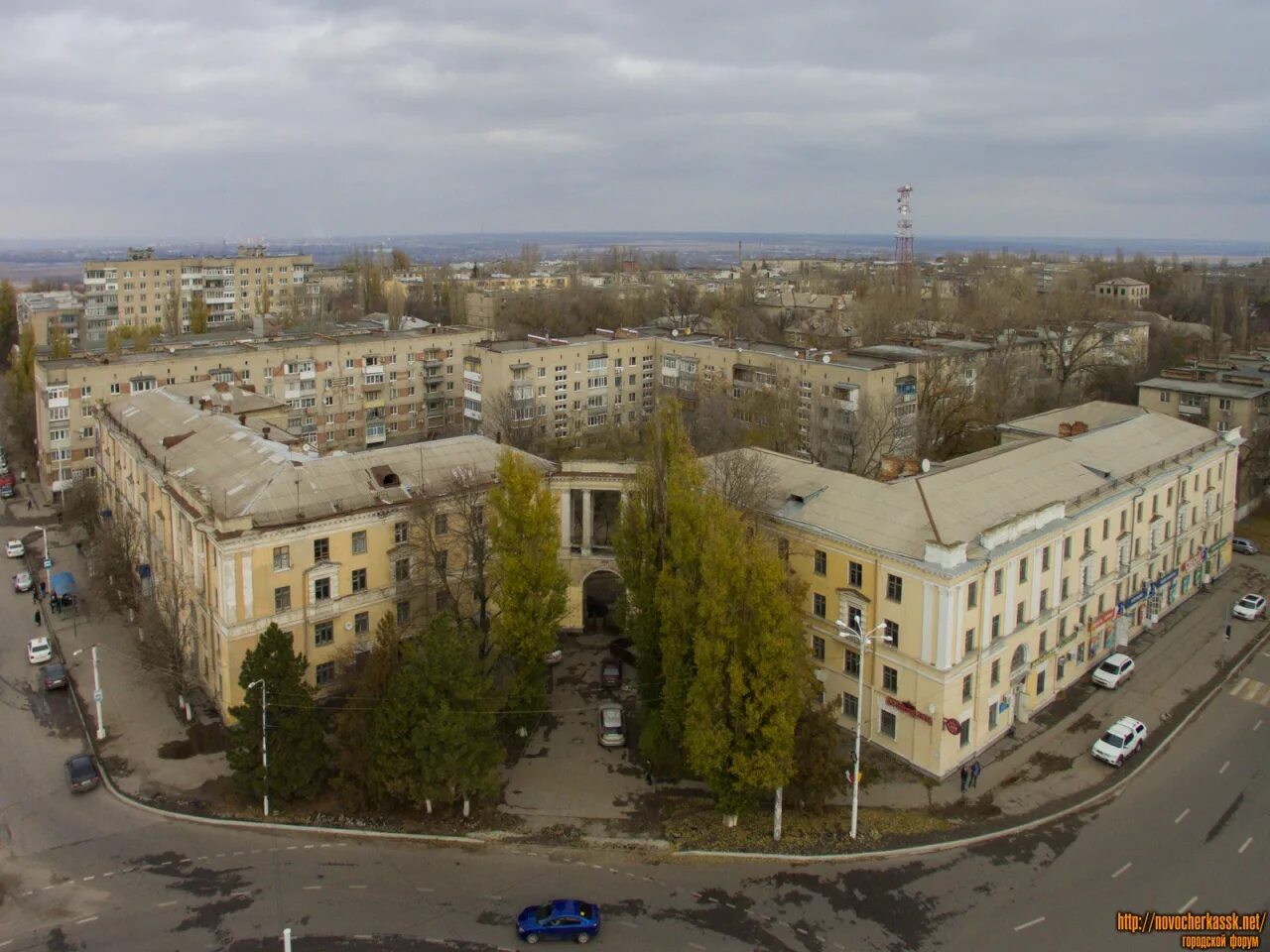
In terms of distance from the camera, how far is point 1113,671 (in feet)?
120

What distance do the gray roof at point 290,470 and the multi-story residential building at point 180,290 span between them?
6959 centimetres

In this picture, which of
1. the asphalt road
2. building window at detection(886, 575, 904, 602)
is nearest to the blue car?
the asphalt road

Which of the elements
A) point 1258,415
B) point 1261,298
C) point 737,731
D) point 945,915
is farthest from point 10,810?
point 1261,298

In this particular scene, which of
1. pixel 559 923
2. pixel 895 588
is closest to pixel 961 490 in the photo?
pixel 895 588

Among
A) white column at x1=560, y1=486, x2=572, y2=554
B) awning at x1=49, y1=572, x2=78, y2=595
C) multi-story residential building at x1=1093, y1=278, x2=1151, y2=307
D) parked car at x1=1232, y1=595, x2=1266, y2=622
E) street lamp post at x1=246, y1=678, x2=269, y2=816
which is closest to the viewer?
street lamp post at x1=246, y1=678, x2=269, y2=816

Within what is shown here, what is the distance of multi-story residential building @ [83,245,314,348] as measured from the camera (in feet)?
358

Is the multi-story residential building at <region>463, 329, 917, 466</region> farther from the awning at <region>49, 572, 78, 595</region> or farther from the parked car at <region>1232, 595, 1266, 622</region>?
the awning at <region>49, 572, 78, 595</region>

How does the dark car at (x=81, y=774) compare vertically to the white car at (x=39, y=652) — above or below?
below

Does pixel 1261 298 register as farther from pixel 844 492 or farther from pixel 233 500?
pixel 233 500

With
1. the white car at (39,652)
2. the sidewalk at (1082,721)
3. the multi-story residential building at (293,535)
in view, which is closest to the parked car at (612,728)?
the sidewalk at (1082,721)

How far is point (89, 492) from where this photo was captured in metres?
53.3

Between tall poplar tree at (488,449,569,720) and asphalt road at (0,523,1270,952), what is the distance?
23.9 ft

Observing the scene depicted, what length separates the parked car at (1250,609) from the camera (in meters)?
43.1

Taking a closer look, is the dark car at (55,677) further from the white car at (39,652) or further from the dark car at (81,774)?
the dark car at (81,774)
